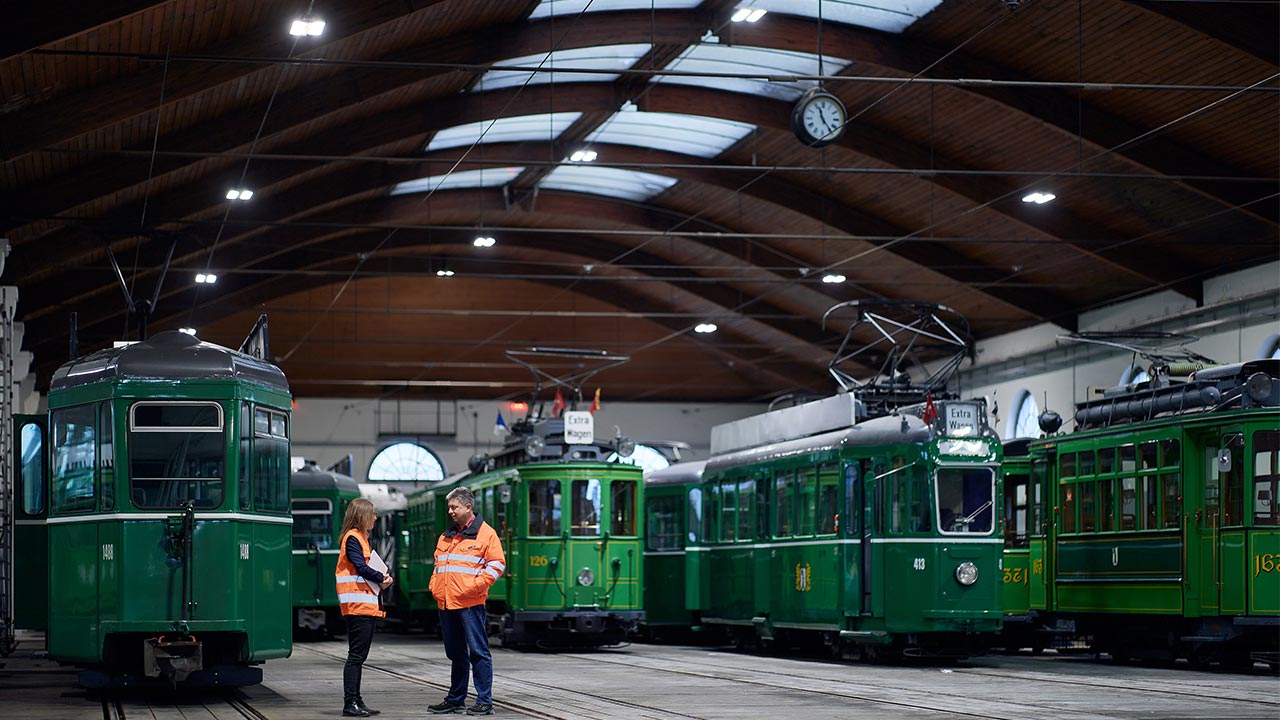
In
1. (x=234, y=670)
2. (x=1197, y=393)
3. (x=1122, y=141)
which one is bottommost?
(x=234, y=670)

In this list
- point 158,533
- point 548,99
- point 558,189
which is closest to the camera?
point 158,533

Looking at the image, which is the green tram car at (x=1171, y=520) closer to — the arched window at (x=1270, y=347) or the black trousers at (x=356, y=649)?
the black trousers at (x=356, y=649)

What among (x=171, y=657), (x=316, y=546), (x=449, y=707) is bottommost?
(x=449, y=707)

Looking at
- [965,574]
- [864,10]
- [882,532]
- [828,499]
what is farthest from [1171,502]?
[864,10]

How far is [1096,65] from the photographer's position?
2450 centimetres

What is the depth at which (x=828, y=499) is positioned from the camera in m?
20.2

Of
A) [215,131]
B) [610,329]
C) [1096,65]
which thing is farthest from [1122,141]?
[610,329]

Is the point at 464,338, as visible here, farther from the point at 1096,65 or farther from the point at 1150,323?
the point at 1096,65

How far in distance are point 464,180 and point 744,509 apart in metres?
15.1

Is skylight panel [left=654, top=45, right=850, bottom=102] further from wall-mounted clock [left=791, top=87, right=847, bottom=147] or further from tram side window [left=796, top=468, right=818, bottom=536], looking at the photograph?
tram side window [left=796, top=468, right=818, bottom=536]

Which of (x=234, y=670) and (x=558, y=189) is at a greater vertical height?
(x=558, y=189)

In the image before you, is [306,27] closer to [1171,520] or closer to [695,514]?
[695,514]

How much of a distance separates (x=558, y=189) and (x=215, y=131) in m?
14.6

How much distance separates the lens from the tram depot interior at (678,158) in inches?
826
